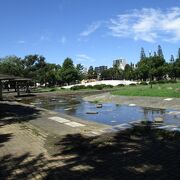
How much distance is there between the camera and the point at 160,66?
104 meters

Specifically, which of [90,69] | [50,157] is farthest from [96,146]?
[90,69]

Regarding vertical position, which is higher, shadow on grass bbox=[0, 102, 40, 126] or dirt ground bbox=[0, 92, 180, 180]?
dirt ground bbox=[0, 92, 180, 180]

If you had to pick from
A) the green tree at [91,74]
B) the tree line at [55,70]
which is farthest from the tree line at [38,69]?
the green tree at [91,74]

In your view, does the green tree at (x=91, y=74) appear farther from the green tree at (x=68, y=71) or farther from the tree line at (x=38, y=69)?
the green tree at (x=68, y=71)

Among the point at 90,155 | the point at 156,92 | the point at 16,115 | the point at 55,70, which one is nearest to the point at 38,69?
the point at 55,70

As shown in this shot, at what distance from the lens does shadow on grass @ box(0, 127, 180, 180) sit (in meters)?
7.20

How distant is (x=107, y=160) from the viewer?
8.27m

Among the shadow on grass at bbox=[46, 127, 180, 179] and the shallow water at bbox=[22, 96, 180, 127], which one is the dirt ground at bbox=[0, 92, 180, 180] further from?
the shallow water at bbox=[22, 96, 180, 127]

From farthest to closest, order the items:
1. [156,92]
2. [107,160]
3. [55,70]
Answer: [55,70] → [156,92] → [107,160]

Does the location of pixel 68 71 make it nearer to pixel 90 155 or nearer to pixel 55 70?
pixel 55 70

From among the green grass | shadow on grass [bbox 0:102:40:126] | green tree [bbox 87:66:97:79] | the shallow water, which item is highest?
green tree [bbox 87:66:97:79]

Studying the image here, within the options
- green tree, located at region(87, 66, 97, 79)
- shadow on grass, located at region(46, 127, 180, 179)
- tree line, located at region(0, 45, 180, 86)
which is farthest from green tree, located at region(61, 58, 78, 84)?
shadow on grass, located at region(46, 127, 180, 179)

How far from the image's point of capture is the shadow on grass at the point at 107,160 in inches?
284

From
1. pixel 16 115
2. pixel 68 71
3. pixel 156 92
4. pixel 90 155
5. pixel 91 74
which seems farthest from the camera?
pixel 91 74
